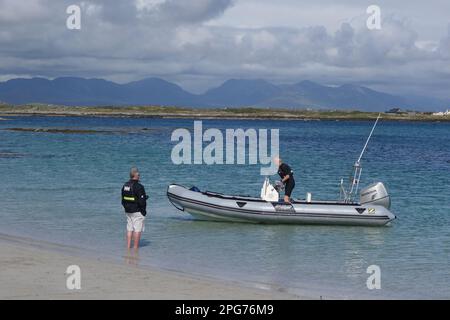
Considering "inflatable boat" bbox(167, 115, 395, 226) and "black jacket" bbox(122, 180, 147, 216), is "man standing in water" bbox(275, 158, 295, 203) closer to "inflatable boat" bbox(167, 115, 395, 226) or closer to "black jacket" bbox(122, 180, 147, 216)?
"inflatable boat" bbox(167, 115, 395, 226)

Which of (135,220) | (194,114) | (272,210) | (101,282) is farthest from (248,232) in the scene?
(194,114)

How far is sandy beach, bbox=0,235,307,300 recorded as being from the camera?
10500mm

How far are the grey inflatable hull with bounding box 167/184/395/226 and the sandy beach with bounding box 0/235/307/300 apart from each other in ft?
19.8

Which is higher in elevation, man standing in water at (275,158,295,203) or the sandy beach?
man standing in water at (275,158,295,203)

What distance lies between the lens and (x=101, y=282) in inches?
447

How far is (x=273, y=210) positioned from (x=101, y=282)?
889cm

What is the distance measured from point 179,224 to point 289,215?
3.03 metres

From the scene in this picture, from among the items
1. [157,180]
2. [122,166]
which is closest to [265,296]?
[157,180]

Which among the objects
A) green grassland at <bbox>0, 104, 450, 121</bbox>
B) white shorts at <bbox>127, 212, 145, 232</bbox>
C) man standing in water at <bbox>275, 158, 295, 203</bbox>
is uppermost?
green grassland at <bbox>0, 104, 450, 121</bbox>

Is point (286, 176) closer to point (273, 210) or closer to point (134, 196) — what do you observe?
point (273, 210)

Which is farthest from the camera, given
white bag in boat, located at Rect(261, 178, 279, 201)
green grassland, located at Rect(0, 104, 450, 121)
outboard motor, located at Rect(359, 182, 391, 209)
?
green grassland, located at Rect(0, 104, 450, 121)

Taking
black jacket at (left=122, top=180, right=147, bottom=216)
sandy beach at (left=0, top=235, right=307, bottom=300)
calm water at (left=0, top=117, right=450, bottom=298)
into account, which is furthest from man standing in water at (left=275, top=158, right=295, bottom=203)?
sandy beach at (left=0, top=235, right=307, bottom=300)

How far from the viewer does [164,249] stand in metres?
15.9
